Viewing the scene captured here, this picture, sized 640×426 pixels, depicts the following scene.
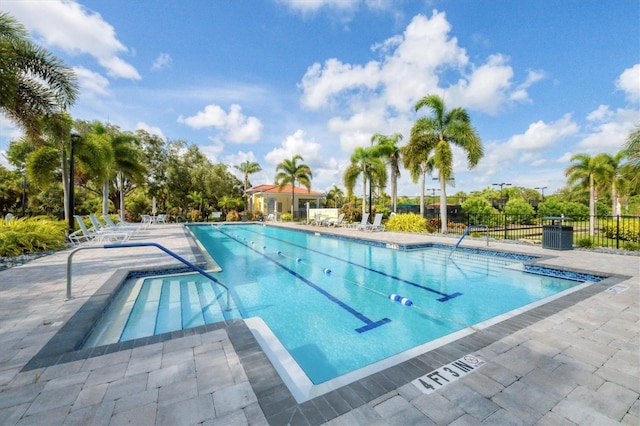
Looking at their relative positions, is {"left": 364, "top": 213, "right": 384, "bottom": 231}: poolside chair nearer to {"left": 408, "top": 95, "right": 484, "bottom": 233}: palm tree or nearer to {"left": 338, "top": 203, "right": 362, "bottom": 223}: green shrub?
{"left": 408, "top": 95, "right": 484, "bottom": 233}: palm tree

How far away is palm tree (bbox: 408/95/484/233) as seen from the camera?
13828 mm

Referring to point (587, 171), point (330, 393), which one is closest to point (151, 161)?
point (330, 393)

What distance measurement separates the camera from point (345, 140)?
1051 inches

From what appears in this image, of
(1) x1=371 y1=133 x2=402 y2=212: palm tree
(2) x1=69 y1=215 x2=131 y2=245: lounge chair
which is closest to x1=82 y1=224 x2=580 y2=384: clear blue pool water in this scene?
(2) x1=69 y1=215 x2=131 y2=245: lounge chair

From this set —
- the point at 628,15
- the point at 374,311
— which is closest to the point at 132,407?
the point at 374,311

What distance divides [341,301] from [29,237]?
1006cm

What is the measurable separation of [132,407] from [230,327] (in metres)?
1.31

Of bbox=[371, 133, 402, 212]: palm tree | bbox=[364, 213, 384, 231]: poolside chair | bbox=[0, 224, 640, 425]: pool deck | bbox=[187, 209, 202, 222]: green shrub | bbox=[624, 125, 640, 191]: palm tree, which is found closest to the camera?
bbox=[0, 224, 640, 425]: pool deck

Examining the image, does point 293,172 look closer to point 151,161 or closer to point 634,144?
point 151,161

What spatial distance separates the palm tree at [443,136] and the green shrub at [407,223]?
1491 mm

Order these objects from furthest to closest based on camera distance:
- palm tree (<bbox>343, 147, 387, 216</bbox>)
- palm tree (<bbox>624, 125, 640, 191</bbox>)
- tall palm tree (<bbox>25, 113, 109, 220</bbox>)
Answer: palm tree (<bbox>343, 147, 387, 216</bbox>), tall palm tree (<bbox>25, 113, 109, 220</bbox>), palm tree (<bbox>624, 125, 640, 191</bbox>)

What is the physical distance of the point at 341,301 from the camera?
5.50 metres

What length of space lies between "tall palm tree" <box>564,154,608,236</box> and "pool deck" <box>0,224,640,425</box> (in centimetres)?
1962

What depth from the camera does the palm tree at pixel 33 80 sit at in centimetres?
778
